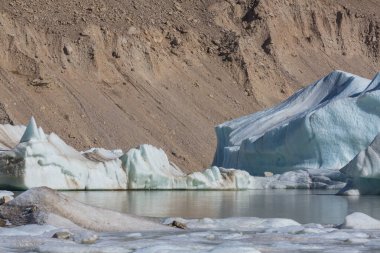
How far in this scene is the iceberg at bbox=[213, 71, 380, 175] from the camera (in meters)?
22.7

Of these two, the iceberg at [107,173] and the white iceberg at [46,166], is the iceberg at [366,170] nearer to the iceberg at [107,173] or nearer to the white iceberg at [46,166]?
the iceberg at [107,173]

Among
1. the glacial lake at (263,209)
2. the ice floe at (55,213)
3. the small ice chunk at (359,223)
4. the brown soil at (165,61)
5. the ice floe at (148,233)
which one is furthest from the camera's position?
the brown soil at (165,61)

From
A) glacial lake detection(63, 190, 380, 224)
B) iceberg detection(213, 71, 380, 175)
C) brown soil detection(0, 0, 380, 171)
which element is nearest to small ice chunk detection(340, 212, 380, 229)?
glacial lake detection(63, 190, 380, 224)

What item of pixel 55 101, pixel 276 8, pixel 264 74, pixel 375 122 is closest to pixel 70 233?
pixel 375 122

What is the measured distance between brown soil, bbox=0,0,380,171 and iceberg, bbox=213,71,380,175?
9349 millimetres

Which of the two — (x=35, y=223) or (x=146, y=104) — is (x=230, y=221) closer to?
(x=35, y=223)

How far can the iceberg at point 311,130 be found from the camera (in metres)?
22.7

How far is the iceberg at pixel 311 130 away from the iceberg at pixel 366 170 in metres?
4.03

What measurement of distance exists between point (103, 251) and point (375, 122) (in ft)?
53.0

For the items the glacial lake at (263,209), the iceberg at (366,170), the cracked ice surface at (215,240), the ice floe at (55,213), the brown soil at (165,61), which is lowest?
the cracked ice surface at (215,240)

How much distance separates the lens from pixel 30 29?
40.0 metres

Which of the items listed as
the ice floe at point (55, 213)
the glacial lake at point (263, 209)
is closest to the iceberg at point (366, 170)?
the glacial lake at point (263, 209)

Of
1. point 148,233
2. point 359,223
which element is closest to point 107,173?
point 359,223

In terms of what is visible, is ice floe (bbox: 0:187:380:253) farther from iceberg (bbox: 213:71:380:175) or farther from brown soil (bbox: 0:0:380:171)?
brown soil (bbox: 0:0:380:171)
